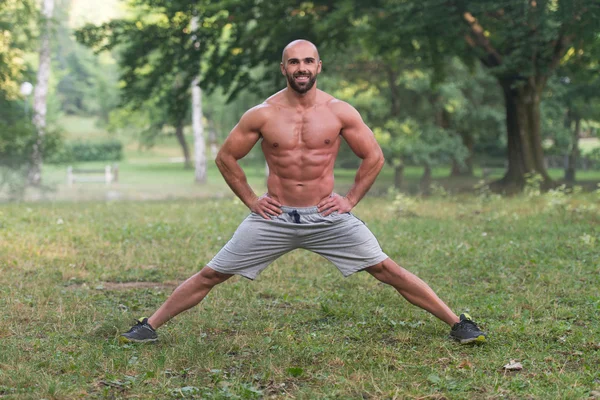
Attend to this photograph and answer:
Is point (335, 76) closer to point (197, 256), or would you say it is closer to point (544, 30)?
point (544, 30)

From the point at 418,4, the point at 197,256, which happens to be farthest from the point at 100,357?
the point at 418,4

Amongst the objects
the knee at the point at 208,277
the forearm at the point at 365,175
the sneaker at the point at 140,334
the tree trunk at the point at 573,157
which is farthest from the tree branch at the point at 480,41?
the sneaker at the point at 140,334

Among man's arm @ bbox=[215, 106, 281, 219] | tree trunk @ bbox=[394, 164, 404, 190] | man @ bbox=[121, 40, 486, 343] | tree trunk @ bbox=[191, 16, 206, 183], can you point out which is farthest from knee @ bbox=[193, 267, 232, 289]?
tree trunk @ bbox=[191, 16, 206, 183]

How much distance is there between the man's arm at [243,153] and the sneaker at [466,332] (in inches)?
58.2

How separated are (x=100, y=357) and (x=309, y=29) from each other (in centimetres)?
1631

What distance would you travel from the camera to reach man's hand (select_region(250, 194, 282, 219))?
531cm

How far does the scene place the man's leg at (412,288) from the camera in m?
5.45

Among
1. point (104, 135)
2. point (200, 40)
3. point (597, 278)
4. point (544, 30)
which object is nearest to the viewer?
point (597, 278)

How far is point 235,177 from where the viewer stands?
544cm

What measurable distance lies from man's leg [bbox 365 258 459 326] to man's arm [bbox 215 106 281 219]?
0.86m

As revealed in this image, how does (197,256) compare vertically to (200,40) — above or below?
below

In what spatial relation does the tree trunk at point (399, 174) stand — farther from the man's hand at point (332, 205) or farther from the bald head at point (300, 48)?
the bald head at point (300, 48)

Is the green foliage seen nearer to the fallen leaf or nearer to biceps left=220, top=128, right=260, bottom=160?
biceps left=220, top=128, right=260, bottom=160

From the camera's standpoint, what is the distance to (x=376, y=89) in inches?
1221
